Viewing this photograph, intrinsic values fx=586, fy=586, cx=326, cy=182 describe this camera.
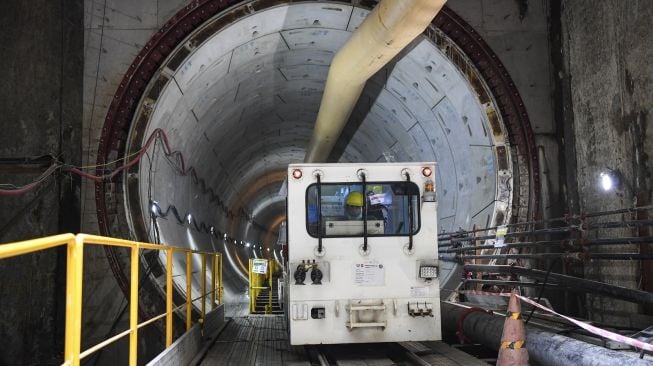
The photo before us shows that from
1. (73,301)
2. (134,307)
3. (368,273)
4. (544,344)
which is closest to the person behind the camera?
(73,301)

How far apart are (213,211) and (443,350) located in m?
9.46

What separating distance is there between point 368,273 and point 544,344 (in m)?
1.97

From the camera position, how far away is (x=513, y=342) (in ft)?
16.2

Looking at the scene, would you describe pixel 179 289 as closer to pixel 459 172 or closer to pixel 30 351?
pixel 30 351

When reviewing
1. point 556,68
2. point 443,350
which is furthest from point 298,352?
point 556,68

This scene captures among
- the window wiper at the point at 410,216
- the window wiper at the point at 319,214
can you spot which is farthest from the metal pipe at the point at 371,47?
the window wiper at the point at 319,214

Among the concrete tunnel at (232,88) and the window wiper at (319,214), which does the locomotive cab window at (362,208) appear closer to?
the window wiper at (319,214)

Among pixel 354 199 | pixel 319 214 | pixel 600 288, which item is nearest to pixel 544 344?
pixel 600 288

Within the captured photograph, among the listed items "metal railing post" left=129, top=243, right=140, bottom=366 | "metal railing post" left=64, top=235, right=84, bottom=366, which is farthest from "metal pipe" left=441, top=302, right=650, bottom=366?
"metal railing post" left=64, top=235, right=84, bottom=366

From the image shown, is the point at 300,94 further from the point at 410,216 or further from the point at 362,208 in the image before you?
the point at 410,216

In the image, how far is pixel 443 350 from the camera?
7047 mm

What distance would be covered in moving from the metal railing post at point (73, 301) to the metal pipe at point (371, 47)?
4412 millimetres

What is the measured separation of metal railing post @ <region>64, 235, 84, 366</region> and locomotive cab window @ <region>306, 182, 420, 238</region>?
3.99m

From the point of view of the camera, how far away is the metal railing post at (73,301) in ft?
8.81
